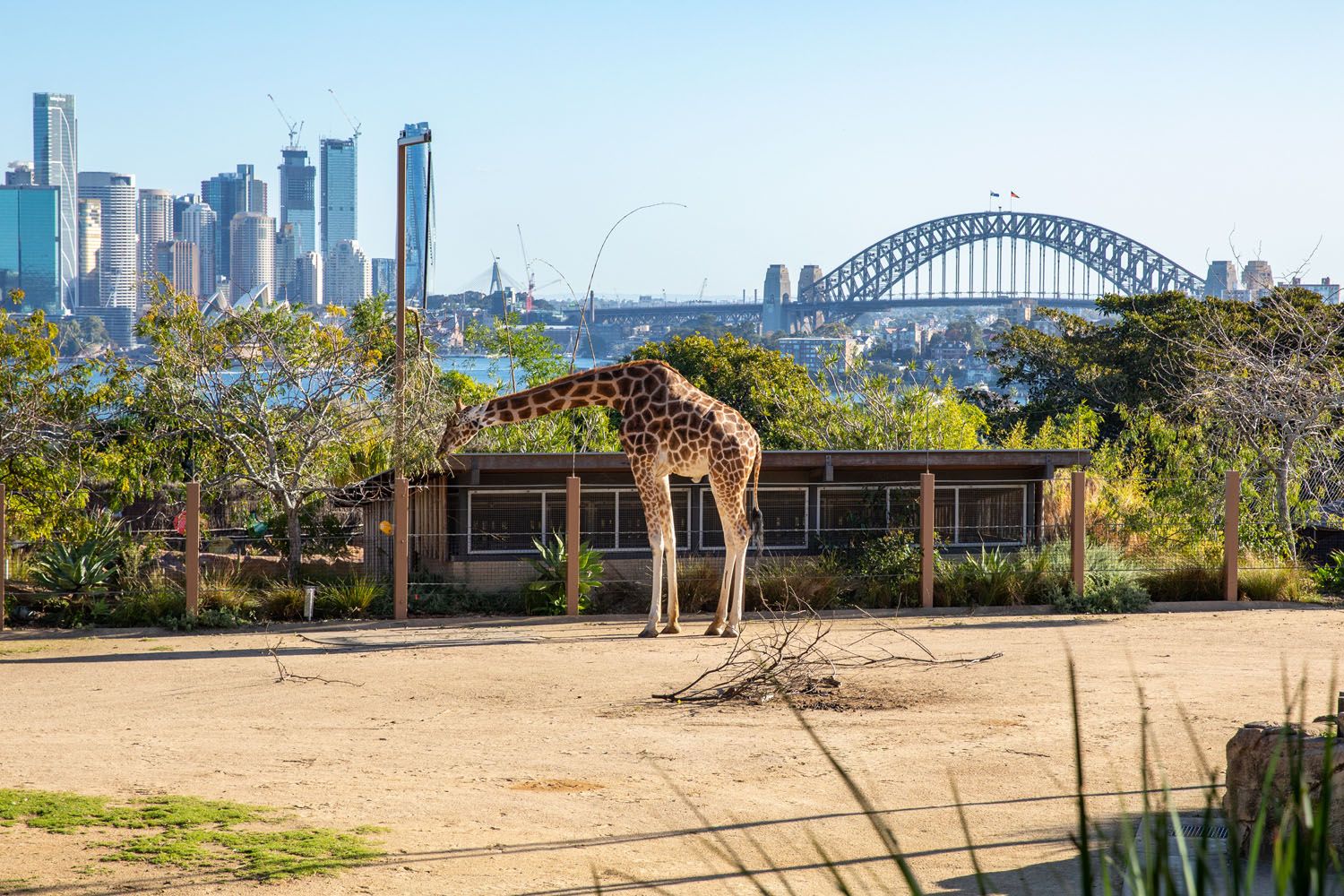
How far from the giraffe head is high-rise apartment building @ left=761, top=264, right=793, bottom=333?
109 metres

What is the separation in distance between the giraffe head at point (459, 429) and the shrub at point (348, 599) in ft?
6.53

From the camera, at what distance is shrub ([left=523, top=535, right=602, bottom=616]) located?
17.5m

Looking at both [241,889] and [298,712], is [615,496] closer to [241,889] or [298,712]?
[298,712]

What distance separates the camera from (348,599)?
1691cm

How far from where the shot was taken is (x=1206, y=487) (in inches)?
818

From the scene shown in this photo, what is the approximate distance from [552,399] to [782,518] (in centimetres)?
491

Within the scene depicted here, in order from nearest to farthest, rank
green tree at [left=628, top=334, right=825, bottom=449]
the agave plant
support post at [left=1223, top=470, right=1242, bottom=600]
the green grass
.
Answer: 1. the green grass
2. the agave plant
3. support post at [left=1223, top=470, right=1242, bottom=600]
4. green tree at [left=628, top=334, right=825, bottom=449]

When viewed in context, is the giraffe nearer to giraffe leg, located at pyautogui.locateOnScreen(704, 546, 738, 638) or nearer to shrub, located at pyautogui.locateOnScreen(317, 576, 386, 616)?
giraffe leg, located at pyautogui.locateOnScreen(704, 546, 738, 638)

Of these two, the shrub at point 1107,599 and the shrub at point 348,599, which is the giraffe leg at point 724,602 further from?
the shrub at point 1107,599

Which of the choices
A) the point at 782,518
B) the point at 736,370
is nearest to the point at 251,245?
the point at 736,370

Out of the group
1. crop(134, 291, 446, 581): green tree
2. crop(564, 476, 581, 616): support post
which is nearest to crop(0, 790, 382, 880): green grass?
crop(564, 476, 581, 616): support post

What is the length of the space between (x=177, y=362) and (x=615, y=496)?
603cm

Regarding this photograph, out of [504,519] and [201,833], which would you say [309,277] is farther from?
[201,833]

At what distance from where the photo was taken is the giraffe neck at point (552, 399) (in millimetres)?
16531
